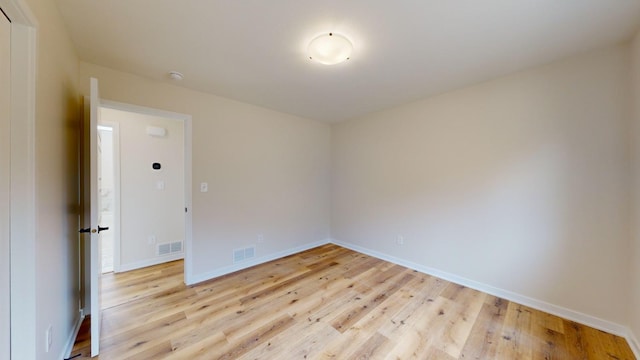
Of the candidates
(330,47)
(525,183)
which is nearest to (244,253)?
(330,47)

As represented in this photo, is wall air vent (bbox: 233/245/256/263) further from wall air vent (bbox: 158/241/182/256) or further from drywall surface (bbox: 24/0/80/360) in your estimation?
drywall surface (bbox: 24/0/80/360)

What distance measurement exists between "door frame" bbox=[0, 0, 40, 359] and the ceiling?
51cm

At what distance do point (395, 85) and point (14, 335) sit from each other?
3.22m

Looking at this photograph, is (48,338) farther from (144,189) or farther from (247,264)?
(144,189)

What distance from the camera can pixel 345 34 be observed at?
1669 mm

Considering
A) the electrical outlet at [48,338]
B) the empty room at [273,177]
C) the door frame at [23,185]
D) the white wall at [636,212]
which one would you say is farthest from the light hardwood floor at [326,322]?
the door frame at [23,185]

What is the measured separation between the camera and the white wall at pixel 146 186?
302cm

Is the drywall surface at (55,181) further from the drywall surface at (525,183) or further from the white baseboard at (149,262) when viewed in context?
the drywall surface at (525,183)

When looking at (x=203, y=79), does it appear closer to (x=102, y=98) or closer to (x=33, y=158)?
(x=102, y=98)

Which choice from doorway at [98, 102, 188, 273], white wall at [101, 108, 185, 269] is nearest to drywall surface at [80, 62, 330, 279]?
doorway at [98, 102, 188, 273]

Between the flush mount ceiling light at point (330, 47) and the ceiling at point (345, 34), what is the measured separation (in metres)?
0.05

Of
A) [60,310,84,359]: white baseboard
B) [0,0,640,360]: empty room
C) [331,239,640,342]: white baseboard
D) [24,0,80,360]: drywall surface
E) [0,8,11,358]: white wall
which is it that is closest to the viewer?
[0,8,11,358]: white wall

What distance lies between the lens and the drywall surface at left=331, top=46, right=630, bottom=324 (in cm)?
184

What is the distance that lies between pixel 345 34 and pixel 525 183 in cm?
217
